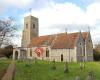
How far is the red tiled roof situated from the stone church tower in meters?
9.95

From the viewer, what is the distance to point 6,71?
172 centimetres

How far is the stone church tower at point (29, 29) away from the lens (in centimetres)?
8436

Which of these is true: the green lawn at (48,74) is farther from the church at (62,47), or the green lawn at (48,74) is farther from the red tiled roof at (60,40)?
the red tiled roof at (60,40)

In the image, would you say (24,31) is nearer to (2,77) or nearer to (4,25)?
(4,25)

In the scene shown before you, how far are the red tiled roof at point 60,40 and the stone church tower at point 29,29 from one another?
9.95 metres

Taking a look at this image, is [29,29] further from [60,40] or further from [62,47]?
[62,47]

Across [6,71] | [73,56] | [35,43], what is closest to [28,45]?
[35,43]

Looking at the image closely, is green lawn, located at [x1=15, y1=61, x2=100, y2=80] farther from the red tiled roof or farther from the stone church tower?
the stone church tower

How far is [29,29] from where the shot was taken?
85.9 metres

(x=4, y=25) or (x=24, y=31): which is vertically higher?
(x=24, y=31)

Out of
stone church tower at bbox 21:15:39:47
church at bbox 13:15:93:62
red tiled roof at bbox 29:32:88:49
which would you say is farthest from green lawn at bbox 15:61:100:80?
stone church tower at bbox 21:15:39:47

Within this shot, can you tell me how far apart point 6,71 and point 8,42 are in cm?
3190

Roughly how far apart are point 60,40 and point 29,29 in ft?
70.0

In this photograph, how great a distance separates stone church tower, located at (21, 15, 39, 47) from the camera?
8436cm
